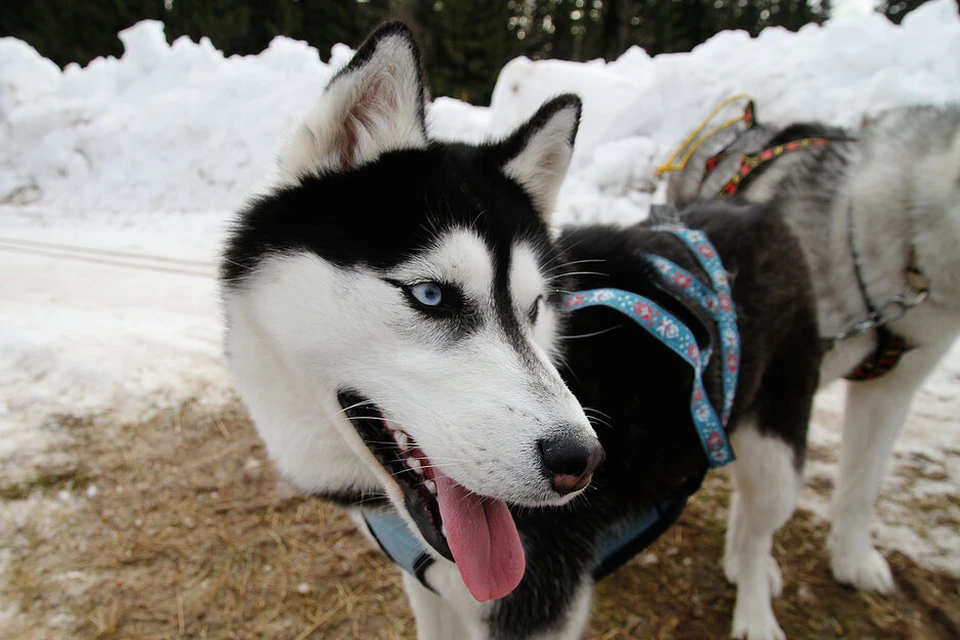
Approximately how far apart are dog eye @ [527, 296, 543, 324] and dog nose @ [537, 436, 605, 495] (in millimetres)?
369

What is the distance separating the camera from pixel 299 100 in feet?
26.8

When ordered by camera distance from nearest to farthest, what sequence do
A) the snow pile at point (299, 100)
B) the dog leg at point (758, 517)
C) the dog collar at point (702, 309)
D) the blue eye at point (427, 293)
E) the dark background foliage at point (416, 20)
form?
the blue eye at point (427, 293) < the dog collar at point (702, 309) < the dog leg at point (758, 517) < the snow pile at point (299, 100) < the dark background foliage at point (416, 20)

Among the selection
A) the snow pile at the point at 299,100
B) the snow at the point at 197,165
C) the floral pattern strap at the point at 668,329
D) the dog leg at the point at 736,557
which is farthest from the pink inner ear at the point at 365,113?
the snow pile at the point at 299,100

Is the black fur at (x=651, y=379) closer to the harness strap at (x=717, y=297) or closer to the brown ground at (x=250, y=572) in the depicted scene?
the harness strap at (x=717, y=297)

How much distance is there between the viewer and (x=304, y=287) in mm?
1105

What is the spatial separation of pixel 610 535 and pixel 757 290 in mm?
862

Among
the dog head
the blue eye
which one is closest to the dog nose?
the dog head

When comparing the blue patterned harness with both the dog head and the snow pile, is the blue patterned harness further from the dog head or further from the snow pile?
the snow pile

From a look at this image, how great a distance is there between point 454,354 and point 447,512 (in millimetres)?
322

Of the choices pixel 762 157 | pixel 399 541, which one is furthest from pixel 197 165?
pixel 399 541

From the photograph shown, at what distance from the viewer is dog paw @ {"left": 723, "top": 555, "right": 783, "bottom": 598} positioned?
7.40 ft

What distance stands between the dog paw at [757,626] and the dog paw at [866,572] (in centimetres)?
42

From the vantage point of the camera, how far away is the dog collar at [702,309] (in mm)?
1443

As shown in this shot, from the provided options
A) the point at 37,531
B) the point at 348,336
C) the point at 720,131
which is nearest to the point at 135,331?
the point at 37,531
